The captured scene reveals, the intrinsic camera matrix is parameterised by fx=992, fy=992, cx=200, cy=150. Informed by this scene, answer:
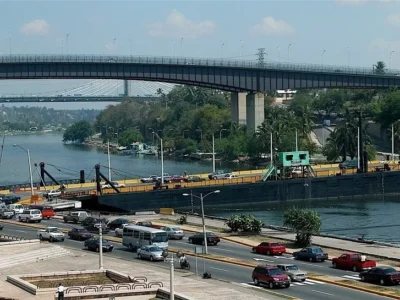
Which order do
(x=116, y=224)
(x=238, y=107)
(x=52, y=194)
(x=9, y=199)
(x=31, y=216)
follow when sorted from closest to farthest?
(x=116, y=224) → (x=31, y=216) → (x=9, y=199) → (x=52, y=194) → (x=238, y=107)

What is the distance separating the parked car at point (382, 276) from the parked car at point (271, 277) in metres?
4.21

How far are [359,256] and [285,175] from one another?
6382 cm

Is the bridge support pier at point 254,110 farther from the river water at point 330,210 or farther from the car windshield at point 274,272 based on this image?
the car windshield at point 274,272

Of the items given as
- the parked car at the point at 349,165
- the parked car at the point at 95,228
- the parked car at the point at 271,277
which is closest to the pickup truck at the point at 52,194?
the parked car at the point at 95,228

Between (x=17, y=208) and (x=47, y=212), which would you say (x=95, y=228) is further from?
(x=17, y=208)

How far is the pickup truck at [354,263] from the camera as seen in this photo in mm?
51656

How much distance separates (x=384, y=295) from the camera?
44.0m

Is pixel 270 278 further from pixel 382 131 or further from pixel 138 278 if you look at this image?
pixel 382 131

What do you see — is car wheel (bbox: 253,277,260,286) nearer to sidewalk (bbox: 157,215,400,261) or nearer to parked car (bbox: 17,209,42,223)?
sidewalk (bbox: 157,215,400,261)

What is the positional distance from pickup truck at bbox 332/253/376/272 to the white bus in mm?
10974

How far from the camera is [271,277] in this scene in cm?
4634

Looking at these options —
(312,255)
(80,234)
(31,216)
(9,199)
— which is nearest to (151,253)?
(312,255)

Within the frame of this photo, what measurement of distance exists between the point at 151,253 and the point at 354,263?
11.8 m

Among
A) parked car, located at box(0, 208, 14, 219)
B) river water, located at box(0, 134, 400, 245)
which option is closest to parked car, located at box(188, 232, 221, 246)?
river water, located at box(0, 134, 400, 245)
